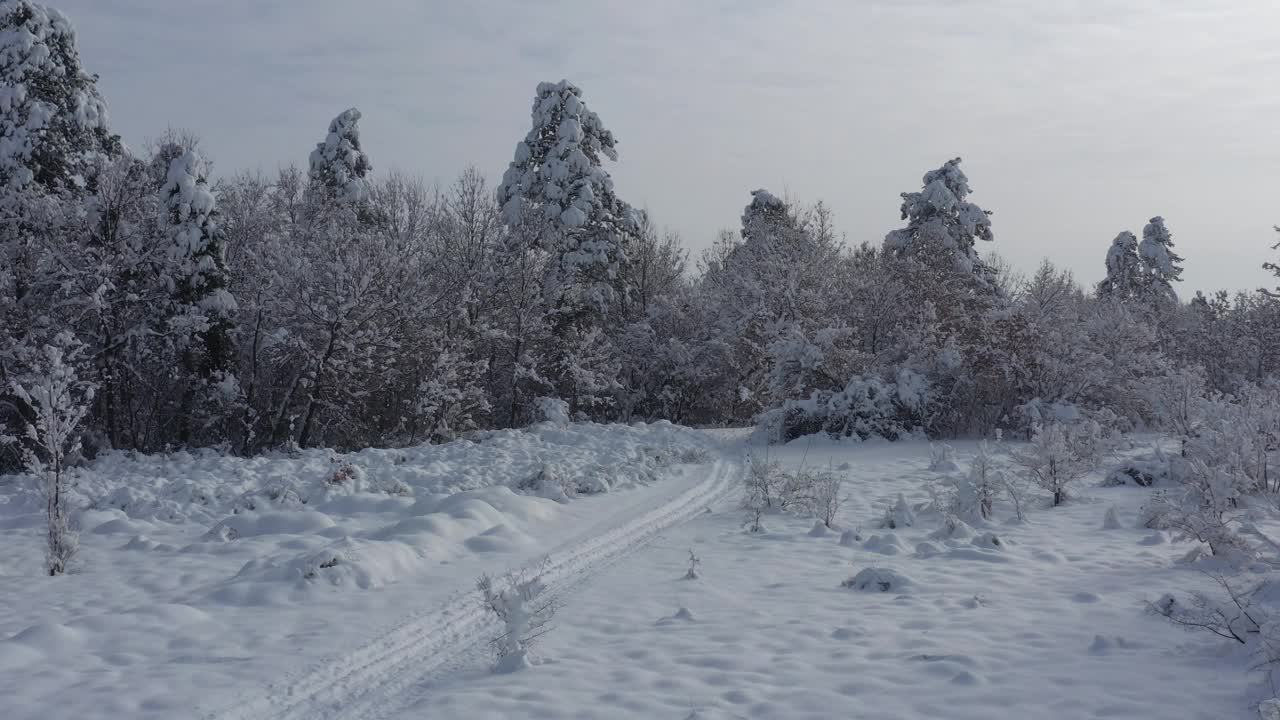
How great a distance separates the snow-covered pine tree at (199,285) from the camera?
806 inches

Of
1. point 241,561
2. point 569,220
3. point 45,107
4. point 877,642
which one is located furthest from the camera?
point 569,220

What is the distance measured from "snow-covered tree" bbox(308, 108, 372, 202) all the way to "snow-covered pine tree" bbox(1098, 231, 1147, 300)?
47.1 metres

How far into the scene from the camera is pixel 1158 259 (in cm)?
5659

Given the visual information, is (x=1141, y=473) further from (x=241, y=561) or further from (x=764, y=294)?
(x=764, y=294)

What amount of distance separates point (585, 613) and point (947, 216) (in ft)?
102

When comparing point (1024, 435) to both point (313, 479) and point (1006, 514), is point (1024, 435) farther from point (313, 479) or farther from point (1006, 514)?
point (313, 479)

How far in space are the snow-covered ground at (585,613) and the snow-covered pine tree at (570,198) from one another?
1968 centimetres

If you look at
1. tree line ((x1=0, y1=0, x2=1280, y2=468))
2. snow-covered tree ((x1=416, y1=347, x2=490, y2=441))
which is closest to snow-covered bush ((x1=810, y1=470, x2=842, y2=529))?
tree line ((x1=0, y1=0, x2=1280, y2=468))

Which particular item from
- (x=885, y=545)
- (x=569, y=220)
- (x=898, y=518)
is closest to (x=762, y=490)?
(x=898, y=518)

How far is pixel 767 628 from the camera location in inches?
269

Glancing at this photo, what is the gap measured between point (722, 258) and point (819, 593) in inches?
1591

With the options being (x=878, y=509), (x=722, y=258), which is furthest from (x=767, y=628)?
(x=722, y=258)

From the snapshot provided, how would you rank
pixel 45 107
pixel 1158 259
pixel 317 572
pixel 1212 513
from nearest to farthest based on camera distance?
pixel 317 572
pixel 1212 513
pixel 45 107
pixel 1158 259

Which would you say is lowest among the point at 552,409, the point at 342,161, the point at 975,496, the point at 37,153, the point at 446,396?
the point at 975,496
